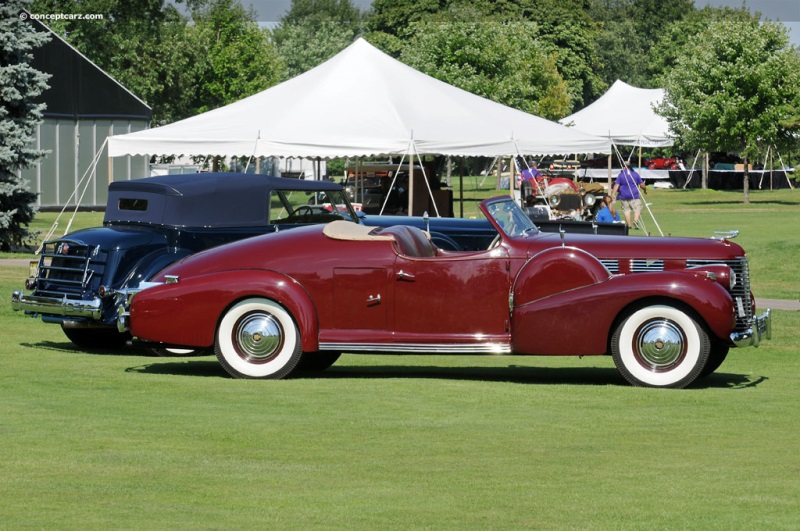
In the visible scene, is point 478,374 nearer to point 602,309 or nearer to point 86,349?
point 602,309

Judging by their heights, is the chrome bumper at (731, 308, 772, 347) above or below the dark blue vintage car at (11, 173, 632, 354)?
below

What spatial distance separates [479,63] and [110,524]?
66.0 metres

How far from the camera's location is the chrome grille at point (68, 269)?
13.9m

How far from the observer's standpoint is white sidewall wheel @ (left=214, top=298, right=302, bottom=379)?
39.0 ft

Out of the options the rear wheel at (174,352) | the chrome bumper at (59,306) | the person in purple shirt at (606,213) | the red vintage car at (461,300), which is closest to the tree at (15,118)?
Answer: the person in purple shirt at (606,213)

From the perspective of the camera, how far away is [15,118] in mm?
31562

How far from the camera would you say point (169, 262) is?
14.1 metres

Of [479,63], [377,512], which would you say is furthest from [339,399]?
[479,63]

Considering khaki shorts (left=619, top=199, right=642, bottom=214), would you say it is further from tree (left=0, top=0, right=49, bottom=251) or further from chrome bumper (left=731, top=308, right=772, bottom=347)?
chrome bumper (left=731, top=308, right=772, bottom=347)

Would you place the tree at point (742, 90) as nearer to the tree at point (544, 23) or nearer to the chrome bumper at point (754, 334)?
the tree at point (544, 23)

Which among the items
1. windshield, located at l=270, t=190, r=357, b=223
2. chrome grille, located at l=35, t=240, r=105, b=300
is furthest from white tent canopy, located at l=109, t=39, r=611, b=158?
chrome grille, located at l=35, t=240, r=105, b=300

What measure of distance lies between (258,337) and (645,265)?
11.4ft

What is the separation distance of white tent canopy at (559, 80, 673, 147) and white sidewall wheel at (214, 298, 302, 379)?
58.1 meters

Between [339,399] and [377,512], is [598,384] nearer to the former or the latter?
[339,399]
